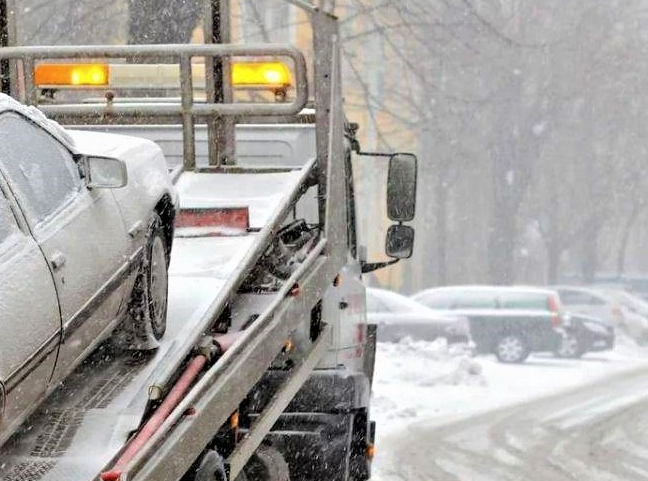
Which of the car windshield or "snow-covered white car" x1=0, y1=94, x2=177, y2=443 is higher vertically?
"snow-covered white car" x1=0, y1=94, x2=177, y2=443

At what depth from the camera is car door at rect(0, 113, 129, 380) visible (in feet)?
14.5

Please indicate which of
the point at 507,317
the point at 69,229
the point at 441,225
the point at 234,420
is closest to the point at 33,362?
the point at 69,229

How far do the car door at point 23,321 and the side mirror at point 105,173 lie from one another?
0.66 metres

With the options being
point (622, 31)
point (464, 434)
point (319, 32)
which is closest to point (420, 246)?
point (622, 31)

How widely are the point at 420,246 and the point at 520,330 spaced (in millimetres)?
28373

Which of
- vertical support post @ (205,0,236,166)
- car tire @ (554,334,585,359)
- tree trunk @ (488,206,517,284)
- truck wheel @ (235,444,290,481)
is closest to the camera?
truck wheel @ (235,444,290,481)

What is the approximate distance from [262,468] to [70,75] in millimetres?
2784

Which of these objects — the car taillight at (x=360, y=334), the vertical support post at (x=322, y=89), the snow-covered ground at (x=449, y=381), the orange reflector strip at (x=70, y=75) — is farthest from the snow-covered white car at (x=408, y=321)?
the vertical support post at (x=322, y=89)

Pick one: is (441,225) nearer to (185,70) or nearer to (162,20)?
(162,20)

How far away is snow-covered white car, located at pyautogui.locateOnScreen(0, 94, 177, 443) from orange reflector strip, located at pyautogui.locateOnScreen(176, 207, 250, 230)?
1.03 feet

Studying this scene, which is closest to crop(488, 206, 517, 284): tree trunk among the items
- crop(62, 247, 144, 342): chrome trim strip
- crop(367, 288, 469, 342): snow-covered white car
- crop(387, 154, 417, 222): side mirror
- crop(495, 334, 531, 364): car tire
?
crop(495, 334, 531, 364): car tire

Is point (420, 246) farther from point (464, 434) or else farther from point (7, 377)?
point (7, 377)

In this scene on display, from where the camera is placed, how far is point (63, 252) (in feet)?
14.6

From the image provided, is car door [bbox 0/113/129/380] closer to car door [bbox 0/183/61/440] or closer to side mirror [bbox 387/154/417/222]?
car door [bbox 0/183/61/440]
